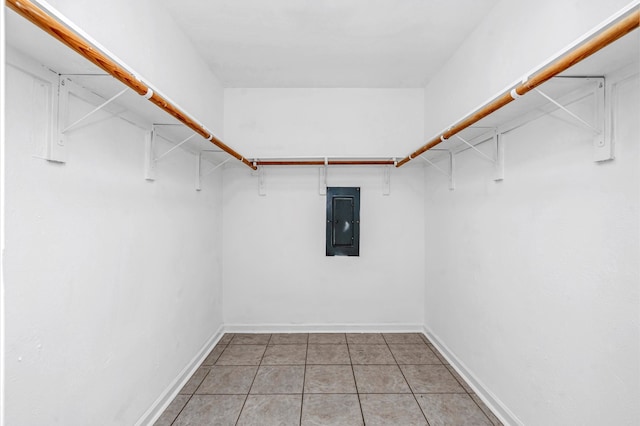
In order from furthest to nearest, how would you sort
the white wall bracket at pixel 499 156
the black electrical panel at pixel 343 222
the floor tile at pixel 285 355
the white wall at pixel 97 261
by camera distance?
the black electrical panel at pixel 343 222 < the floor tile at pixel 285 355 < the white wall bracket at pixel 499 156 < the white wall at pixel 97 261

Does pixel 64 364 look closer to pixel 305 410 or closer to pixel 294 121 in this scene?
pixel 305 410

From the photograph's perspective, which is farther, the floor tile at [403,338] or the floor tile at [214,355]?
the floor tile at [403,338]

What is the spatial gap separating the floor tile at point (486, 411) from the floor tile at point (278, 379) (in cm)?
127

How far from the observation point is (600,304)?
137 centimetres

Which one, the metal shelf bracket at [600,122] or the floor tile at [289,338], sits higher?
the metal shelf bracket at [600,122]

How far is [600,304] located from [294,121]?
2.90 metres

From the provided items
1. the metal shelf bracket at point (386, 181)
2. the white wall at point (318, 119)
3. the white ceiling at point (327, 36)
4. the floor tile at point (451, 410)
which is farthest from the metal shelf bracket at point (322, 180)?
the floor tile at point (451, 410)

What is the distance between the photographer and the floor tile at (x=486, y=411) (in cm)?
201

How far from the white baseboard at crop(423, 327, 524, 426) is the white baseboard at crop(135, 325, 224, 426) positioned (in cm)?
221

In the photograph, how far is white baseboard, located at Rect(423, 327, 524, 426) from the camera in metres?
1.97

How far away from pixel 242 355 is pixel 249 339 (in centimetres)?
36

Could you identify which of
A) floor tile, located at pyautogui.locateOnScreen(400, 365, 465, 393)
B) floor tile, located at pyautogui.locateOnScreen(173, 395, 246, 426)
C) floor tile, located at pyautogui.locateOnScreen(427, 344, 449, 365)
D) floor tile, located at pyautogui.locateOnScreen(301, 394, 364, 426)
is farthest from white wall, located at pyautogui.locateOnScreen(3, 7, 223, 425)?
floor tile, located at pyautogui.locateOnScreen(427, 344, 449, 365)

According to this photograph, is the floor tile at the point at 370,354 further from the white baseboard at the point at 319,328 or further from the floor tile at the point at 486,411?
the floor tile at the point at 486,411

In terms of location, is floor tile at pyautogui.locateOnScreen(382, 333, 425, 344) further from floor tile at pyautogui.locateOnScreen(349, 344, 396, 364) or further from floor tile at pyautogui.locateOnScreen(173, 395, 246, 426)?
floor tile at pyautogui.locateOnScreen(173, 395, 246, 426)
